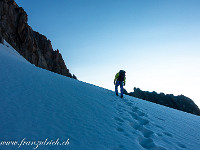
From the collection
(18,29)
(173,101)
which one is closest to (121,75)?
(173,101)

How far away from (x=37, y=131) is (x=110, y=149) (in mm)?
1799

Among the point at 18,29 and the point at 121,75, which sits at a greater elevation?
the point at 18,29

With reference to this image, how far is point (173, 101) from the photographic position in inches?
2014

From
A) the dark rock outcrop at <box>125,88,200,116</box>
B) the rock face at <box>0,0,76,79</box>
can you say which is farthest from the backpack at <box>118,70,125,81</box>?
the dark rock outcrop at <box>125,88,200,116</box>

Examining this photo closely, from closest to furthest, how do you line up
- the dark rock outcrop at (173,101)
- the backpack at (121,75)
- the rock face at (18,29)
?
the backpack at (121,75)
the rock face at (18,29)
the dark rock outcrop at (173,101)

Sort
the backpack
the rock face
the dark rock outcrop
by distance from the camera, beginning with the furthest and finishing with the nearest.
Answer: the dark rock outcrop → the rock face → the backpack

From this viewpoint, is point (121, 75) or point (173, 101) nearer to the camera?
point (121, 75)

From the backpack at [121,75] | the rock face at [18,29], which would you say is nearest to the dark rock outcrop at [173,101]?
the backpack at [121,75]

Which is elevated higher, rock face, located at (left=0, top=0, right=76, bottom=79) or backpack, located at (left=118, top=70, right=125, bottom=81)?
rock face, located at (left=0, top=0, right=76, bottom=79)

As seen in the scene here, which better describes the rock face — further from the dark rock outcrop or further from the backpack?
the dark rock outcrop

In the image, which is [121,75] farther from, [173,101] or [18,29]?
[18,29]

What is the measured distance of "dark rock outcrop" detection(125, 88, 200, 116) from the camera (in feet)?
162

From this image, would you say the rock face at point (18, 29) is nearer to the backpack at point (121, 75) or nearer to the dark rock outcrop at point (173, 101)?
the backpack at point (121, 75)

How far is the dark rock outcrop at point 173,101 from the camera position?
4925cm
